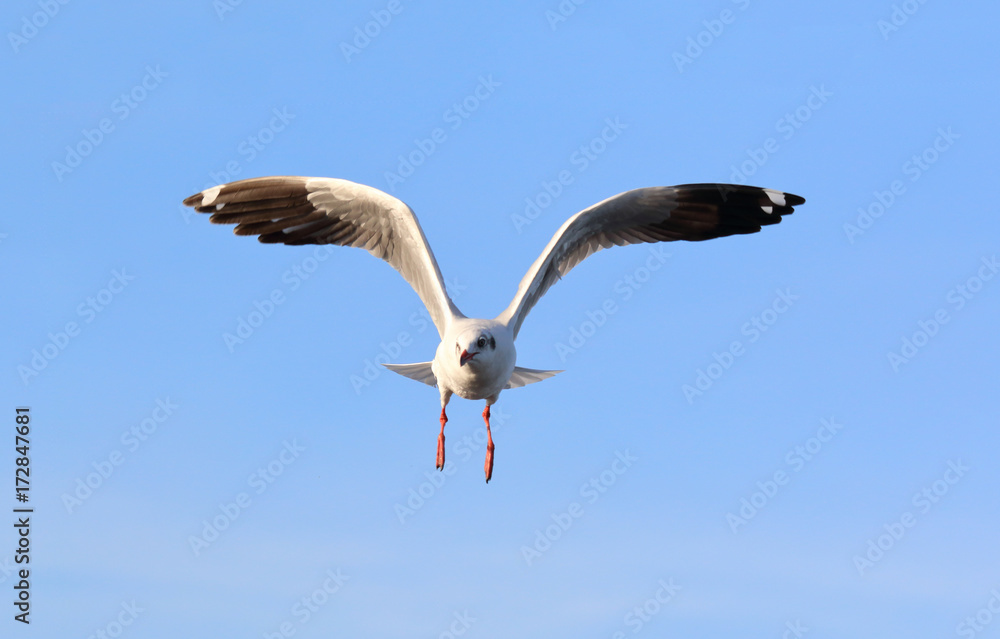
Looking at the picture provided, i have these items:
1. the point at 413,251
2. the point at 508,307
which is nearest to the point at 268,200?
the point at 413,251

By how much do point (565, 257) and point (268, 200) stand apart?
3.70m

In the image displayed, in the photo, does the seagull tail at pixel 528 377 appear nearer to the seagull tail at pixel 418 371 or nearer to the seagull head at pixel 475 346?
the seagull tail at pixel 418 371

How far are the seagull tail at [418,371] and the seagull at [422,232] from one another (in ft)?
0.04

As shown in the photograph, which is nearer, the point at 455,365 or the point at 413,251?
the point at 455,365

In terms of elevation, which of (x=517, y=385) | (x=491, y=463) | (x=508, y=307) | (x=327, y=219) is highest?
(x=327, y=219)

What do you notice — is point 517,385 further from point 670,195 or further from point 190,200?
point 190,200

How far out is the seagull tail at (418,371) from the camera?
11117 mm

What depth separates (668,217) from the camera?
38.6ft

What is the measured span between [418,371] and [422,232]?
5.37ft

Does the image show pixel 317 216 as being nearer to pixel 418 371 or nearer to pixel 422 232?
pixel 422 232

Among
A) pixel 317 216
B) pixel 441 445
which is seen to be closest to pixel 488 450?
pixel 441 445

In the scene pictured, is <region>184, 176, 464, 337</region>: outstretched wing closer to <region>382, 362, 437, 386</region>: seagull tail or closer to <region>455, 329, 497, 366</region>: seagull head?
<region>382, 362, 437, 386</region>: seagull tail

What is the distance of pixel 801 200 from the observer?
11.8 meters

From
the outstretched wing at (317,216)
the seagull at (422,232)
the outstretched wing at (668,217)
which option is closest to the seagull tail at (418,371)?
the seagull at (422,232)
